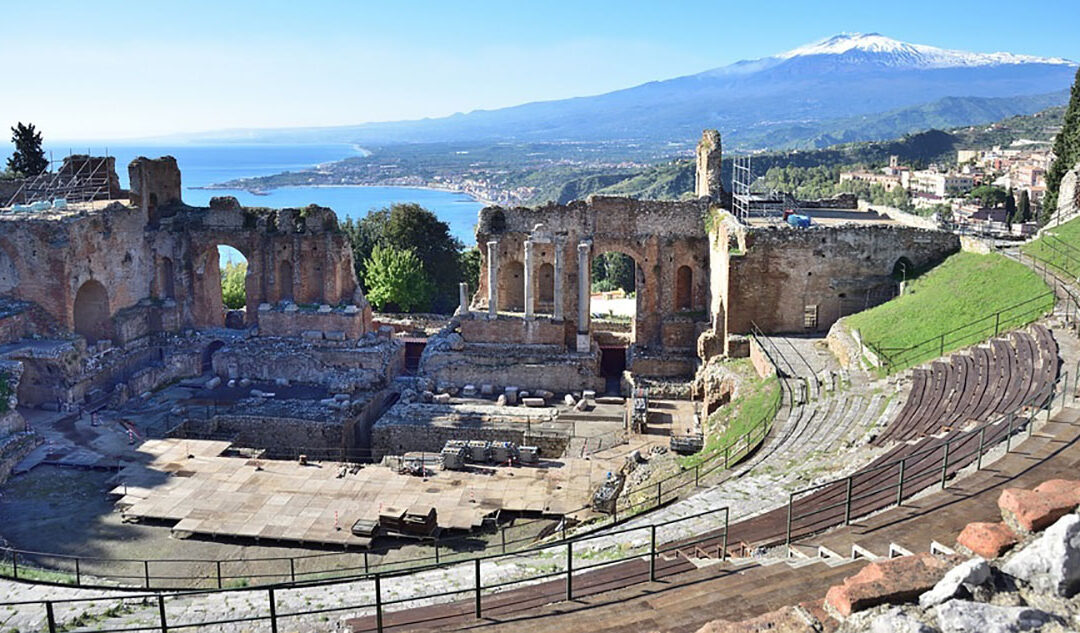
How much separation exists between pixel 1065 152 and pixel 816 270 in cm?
1425

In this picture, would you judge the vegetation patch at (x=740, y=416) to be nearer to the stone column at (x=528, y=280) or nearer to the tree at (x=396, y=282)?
the stone column at (x=528, y=280)

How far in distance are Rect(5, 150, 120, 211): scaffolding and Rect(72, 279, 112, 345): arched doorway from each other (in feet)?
13.0

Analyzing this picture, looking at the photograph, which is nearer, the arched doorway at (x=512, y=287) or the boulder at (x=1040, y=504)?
the boulder at (x=1040, y=504)

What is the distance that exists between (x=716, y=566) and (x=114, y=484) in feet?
62.1

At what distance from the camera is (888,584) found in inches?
311

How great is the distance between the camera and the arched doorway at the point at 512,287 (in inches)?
1447

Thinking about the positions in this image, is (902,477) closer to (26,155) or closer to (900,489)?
(900,489)

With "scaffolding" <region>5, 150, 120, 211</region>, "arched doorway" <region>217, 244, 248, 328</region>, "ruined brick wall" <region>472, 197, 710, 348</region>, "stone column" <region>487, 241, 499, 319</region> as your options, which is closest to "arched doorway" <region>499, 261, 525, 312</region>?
"stone column" <region>487, 241, 499, 319</region>

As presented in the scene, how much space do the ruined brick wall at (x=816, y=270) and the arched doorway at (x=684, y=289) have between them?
16.6 ft

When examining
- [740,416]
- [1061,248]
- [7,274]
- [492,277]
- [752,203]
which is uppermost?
[752,203]

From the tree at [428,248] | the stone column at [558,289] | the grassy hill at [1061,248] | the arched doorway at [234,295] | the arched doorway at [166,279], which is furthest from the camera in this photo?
the tree at [428,248]

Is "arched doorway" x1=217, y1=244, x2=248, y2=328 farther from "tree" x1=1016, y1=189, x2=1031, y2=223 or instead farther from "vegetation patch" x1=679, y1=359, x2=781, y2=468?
"tree" x1=1016, y1=189, x2=1031, y2=223

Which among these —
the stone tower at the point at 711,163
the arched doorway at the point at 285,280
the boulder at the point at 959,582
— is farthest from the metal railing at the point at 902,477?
the arched doorway at the point at 285,280

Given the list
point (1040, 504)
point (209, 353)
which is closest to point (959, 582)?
point (1040, 504)
